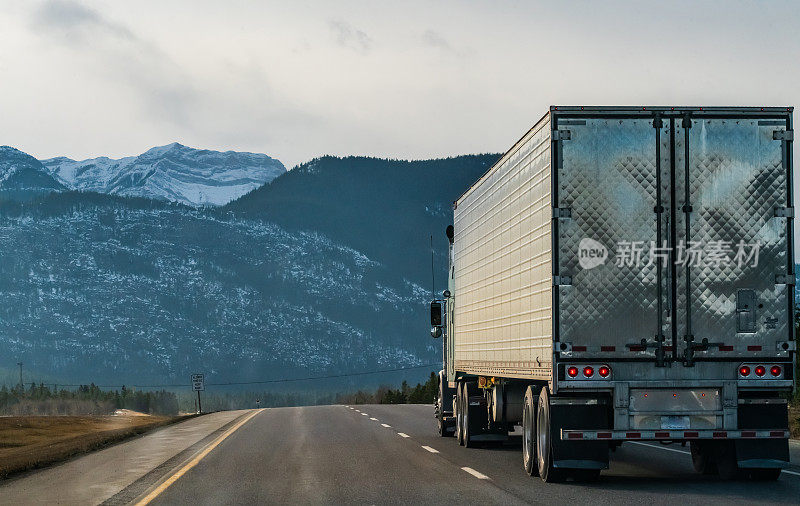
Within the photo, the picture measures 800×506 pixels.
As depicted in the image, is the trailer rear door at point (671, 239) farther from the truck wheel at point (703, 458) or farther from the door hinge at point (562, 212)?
the truck wheel at point (703, 458)

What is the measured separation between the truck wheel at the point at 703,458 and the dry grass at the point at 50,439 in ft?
32.2

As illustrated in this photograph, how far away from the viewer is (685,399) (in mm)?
13812

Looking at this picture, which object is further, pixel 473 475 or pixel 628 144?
pixel 473 475

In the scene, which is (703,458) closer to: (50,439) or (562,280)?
(562,280)

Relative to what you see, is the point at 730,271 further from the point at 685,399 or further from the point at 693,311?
the point at 685,399

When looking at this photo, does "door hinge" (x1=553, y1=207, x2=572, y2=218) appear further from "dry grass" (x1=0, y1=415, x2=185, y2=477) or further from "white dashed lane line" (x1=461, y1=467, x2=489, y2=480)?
"dry grass" (x1=0, y1=415, x2=185, y2=477)

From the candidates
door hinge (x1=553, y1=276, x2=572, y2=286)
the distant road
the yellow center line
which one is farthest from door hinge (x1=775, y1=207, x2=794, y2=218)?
the yellow center line

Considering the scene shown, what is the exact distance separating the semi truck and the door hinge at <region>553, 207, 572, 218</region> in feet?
0.07

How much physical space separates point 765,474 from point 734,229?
3121 millimetres

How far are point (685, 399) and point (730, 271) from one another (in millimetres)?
1568

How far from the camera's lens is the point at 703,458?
1616 cm

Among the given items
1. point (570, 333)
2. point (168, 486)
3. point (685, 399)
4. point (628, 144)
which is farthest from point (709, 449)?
point (168, 486)

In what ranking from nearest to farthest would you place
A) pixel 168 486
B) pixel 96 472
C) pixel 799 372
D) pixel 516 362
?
pixel 168 486 → pixel 516 362 → pixel 96 472 → pixel 799 372

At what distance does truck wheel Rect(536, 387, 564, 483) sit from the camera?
14.3m
